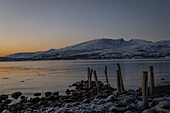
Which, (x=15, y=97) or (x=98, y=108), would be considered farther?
(x=15, y=97)

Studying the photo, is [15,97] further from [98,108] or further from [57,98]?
[98,108]

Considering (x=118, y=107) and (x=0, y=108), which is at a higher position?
(x=118, y=107)

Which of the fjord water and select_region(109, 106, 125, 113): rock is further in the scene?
the fjord water

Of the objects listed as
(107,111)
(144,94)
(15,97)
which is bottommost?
(15,97)

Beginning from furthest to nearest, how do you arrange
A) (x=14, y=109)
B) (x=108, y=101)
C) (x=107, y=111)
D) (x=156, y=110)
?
(x=14, y=109)
(x=108, y=101)
(x=107, y=111)
(x=156, y=110)

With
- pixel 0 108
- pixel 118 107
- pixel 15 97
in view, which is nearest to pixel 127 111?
pixel 118 107

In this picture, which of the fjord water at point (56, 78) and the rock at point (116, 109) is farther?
the fjord water at point (56, 78)

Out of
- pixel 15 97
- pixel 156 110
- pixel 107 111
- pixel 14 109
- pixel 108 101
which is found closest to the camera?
pixel 156 110

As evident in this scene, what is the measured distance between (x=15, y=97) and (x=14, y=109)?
642cm

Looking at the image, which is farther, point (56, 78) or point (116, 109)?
point (56, 78)

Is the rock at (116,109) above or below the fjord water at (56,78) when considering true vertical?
→ above

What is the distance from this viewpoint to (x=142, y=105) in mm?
10914

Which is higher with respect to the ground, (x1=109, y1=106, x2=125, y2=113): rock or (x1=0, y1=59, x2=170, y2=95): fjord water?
(x1=109, y1=106, x2=125, y2=113): rock

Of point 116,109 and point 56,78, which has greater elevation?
point 116,109
